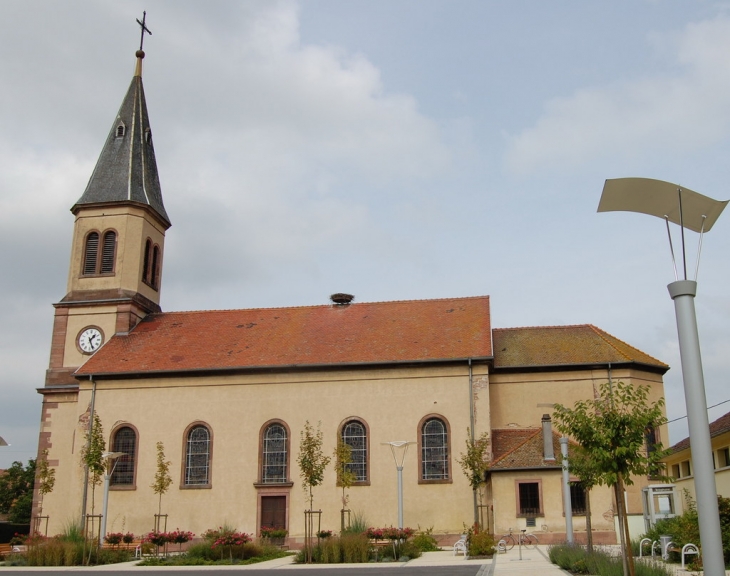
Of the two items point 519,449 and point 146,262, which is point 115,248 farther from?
point 519,449

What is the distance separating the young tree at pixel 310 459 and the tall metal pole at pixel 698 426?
66.1 feet

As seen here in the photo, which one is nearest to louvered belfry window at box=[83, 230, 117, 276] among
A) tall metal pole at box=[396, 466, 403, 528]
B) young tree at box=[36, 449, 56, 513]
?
young tree at box=[36, 449, 56, 513]

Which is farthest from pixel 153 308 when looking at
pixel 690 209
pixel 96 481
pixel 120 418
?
pixel 690 209

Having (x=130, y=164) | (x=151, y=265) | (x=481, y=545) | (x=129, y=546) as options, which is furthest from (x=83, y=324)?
(x=481, y=545)

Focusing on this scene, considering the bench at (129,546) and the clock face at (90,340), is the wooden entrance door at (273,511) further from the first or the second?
the clock face at (90,340)

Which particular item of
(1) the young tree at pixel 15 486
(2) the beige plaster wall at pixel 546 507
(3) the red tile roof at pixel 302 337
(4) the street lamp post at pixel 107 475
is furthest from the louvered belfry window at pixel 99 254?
(1) the young tree at pixel 15 486

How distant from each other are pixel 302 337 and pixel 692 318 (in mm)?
28091

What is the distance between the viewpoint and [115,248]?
40.0m

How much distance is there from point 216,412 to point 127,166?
15565 millimetres

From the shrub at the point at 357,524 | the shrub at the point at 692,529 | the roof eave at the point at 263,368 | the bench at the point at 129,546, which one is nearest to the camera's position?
the shrub at the point at 692,529

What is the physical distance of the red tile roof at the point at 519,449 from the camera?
30156 mm

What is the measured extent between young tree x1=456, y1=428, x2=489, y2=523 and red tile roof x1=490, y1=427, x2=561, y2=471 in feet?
2.00

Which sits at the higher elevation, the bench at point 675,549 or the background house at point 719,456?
the background house at point 719,456

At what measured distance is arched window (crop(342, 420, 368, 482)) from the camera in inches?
1293
